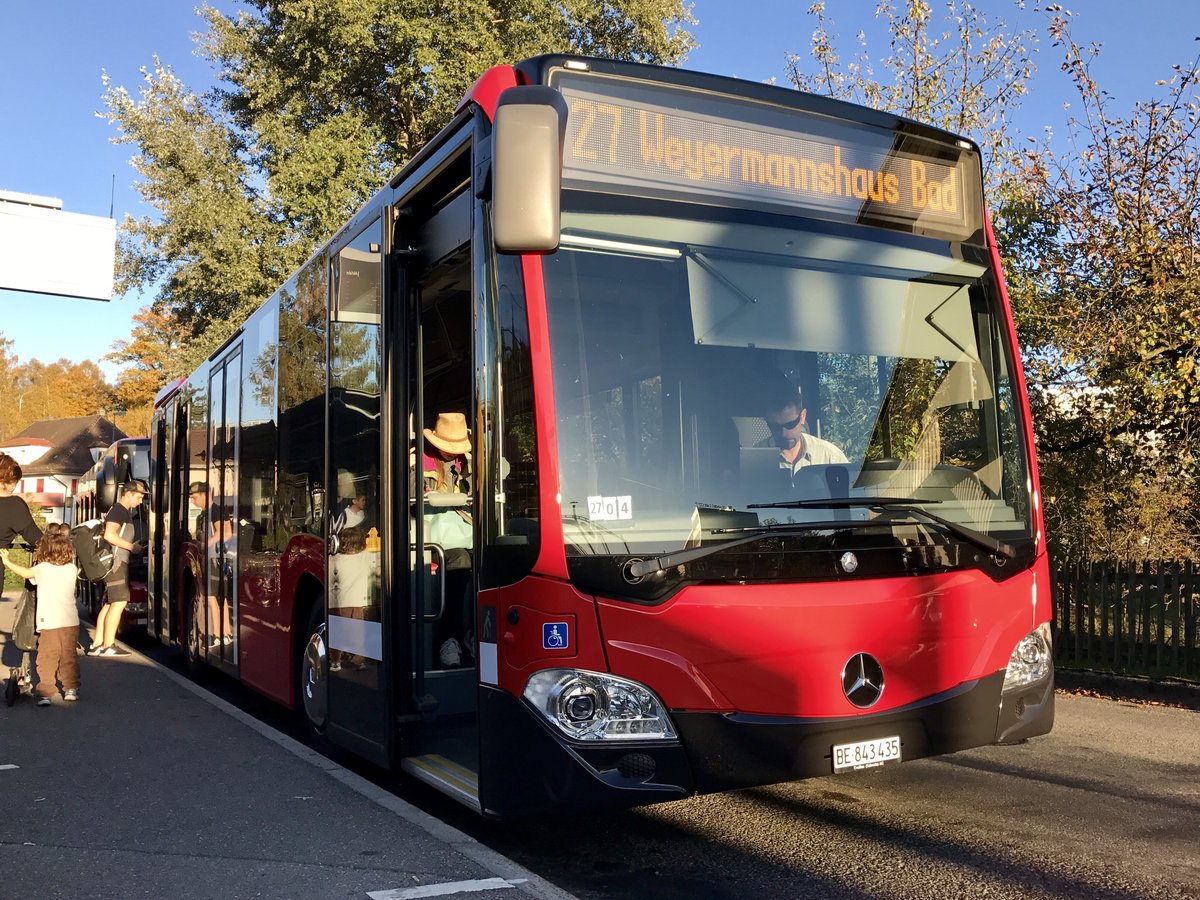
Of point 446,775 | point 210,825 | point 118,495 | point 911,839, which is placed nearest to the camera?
point 446,775

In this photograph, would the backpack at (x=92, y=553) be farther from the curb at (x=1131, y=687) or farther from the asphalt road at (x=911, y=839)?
the curb at (x=1131, y=687)

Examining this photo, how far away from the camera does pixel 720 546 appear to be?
14.3 ft

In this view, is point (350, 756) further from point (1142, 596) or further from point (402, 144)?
point (402, 144)

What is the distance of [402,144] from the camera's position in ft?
75.8

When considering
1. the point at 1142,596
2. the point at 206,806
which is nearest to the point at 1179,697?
the point at 1142,596

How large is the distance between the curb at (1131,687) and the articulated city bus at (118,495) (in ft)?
38.1

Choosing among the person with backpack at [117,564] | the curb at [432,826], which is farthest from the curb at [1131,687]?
the person with backpack at [117,564]

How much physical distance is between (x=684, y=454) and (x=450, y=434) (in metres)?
2.40

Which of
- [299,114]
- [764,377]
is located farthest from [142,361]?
[764,377]

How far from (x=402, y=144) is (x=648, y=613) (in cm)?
2051

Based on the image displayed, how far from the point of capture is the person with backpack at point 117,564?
42.0 ft

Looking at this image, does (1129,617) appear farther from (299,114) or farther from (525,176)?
(299,114)

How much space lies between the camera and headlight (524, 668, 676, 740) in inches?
167

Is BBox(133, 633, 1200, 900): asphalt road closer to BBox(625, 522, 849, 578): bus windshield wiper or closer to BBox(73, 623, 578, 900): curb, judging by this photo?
BBox(73, 623, 578, 900): curb
